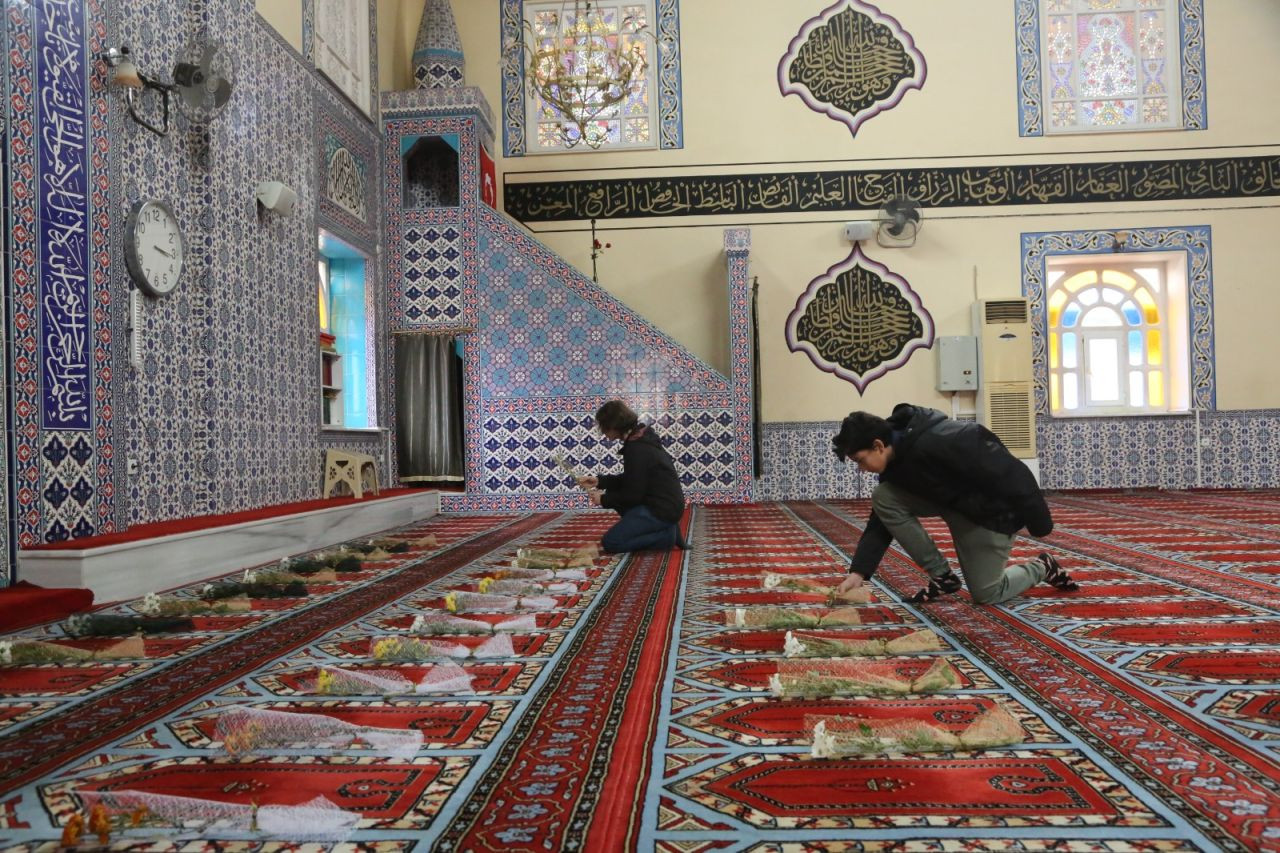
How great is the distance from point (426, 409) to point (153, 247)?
133 inches

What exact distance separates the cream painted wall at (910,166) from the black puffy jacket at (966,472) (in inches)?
216

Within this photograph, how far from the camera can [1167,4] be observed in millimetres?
8203

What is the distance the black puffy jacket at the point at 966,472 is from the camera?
8.45ft

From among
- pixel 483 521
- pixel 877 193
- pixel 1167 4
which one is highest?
pixel 1167 4

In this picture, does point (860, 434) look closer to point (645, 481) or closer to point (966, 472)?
point (966, 472)

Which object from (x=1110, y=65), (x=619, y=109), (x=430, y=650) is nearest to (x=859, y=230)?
(x=619, y=109)

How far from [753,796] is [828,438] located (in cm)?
698

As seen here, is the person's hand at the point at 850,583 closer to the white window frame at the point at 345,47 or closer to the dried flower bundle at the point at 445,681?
the dried flower bundle at the point at 445,681

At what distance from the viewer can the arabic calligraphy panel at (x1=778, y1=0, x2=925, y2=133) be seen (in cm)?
827

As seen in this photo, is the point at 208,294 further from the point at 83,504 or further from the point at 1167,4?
the point at 1167,4

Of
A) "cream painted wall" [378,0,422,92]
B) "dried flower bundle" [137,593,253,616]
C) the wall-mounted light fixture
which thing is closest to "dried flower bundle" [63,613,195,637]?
"dried flower bundle" [137,593,253,616]

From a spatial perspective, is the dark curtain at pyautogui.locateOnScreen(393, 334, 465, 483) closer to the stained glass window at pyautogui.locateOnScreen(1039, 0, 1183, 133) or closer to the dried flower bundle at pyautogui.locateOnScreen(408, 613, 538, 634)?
the dried flower bundle at pyautogui.locateOnScreen(408, 613, 538, 634)

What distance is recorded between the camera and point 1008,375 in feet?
25.4

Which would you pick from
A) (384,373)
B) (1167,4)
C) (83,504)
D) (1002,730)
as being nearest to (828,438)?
(384,373)
